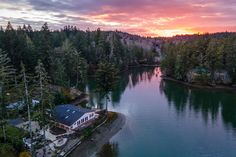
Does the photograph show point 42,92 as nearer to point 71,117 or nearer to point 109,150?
point 109,150

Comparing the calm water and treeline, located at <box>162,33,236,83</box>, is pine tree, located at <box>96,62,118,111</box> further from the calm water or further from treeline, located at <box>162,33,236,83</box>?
treeline, located at <box>162,33,236,83</box>

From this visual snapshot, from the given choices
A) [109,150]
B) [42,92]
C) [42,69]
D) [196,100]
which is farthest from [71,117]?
[196,100]

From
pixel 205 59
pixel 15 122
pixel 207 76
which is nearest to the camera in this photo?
pixel 15 122

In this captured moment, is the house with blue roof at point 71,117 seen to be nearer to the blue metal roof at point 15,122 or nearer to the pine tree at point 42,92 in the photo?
the blue metal roof at point 15,122

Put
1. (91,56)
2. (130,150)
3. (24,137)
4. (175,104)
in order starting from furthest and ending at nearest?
(91,56) → (175,104) → (130,150) → (24,137)

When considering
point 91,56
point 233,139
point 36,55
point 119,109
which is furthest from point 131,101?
point 91,56

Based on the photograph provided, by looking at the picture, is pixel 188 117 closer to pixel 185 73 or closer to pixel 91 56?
pixel 185 73

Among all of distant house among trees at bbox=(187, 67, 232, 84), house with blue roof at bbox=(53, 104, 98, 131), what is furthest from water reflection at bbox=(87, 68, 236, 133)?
house with blue roof at bbox=(53, 104, 98, 131)
